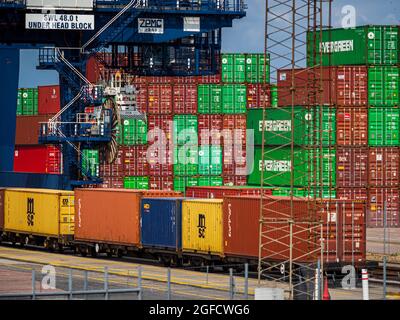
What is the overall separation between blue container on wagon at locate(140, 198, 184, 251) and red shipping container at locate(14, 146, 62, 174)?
35505 mm

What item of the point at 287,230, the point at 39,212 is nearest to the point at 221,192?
the point at 39,212

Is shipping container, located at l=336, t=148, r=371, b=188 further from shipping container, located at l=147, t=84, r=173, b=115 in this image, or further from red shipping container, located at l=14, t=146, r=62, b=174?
red shipping container, located at l=14, t=146, r=62, b=174

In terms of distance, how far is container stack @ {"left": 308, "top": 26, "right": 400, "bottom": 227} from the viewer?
73.6m

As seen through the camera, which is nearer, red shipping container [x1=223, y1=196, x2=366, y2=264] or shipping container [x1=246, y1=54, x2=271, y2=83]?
red shipping container [x1=223, y1=196, x2=366, y2=264]

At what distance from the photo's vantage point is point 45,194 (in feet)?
199

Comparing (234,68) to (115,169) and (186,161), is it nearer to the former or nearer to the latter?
(186,161)

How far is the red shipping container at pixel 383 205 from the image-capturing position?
75.3 metres

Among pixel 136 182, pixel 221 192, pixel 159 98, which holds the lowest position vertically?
pixel 136 182

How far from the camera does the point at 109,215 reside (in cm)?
5544

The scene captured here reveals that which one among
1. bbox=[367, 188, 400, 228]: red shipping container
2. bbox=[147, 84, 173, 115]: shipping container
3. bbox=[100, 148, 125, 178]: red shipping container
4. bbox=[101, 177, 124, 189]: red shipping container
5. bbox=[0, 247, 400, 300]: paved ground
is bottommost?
bbox=[0, 247, 400, 300]: paved ground

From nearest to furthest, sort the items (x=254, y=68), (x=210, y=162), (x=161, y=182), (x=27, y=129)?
1. (x=161, y=182)
2. (x=210, y=162)
3. (x=254, y=68)
4. (x=27, y=129)

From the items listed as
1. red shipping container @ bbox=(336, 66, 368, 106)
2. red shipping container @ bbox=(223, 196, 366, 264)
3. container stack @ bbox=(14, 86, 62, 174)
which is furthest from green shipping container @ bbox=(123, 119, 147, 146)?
red shipping container @ bbox=(223, 196, 366, 264)

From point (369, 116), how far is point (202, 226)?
27656mm

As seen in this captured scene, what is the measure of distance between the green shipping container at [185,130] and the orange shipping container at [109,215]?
2487 cm
